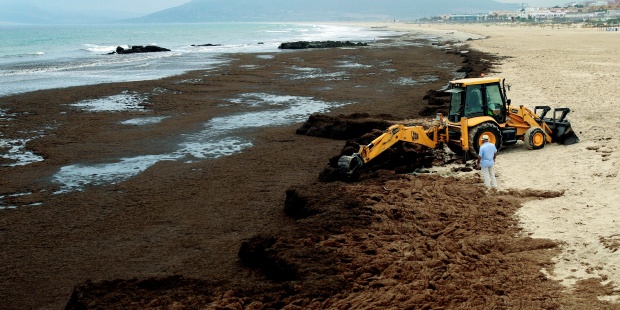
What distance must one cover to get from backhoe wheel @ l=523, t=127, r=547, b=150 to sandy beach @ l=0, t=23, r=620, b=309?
0.32m

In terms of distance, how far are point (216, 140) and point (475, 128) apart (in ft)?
27.4

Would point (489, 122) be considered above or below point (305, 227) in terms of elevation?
above

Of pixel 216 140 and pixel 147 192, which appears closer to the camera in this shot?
pixel 147 192

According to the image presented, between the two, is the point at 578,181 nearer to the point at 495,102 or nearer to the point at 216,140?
the point at 495,102

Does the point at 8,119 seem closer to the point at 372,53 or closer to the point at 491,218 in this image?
the point at 491,218

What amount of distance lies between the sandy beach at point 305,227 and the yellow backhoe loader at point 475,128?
0.38 metres

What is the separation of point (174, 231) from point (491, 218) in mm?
5641

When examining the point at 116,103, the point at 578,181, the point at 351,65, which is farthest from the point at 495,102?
the point at 351,65

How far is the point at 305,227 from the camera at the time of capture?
29.9ft

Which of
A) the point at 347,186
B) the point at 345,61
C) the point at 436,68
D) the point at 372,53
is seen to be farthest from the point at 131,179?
the point at 372,53

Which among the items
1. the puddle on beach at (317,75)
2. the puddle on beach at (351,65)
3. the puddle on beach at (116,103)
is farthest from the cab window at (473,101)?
the puddle on beach at (351,65)

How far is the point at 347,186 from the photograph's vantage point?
11336 mm

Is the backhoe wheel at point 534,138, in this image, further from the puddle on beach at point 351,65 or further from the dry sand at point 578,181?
the puddle on beach at point 351,65

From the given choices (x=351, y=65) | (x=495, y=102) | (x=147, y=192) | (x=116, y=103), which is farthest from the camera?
(x=351, y=65)
